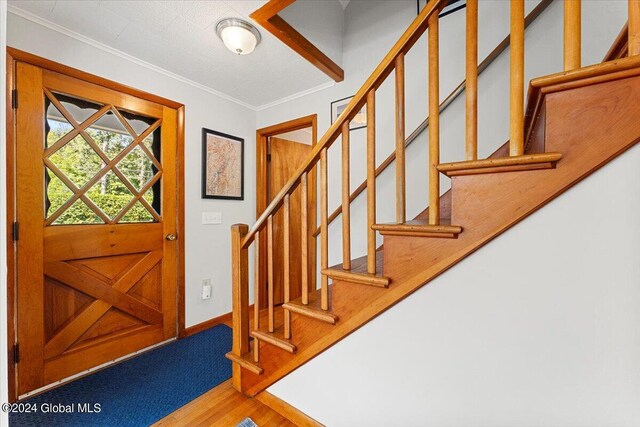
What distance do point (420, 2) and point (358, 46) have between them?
0.53 m

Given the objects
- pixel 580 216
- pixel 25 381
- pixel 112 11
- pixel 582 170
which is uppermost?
pixel 112 11

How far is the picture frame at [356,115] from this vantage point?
7.26ft

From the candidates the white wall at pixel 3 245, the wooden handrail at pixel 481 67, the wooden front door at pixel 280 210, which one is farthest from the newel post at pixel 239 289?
the wooden front door at pixel 280 210

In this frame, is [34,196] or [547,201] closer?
[547,201]

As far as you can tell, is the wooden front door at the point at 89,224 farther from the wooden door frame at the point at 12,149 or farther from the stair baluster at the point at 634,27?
the stair baluster at the point at 634,27

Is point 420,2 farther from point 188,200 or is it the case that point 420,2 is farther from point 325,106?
point 188,200

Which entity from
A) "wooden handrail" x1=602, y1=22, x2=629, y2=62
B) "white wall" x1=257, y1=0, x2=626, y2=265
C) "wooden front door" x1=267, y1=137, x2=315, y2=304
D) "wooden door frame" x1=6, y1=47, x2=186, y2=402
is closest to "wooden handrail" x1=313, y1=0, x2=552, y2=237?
"white wall" x1=257, y1=0, x2=626, y2=265

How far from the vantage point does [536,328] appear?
2.68 feet

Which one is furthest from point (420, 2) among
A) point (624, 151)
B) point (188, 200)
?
point (188, 200)

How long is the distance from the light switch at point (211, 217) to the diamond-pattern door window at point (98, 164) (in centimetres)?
39

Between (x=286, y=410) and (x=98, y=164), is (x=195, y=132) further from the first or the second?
(x=286, y=410)

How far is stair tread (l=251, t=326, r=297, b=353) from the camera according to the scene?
4.32ft

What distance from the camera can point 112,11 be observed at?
1.54 meters

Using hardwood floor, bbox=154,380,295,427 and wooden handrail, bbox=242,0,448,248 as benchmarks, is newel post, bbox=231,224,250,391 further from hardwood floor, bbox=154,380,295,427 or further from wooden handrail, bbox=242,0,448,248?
wooden handrail, bbox=242,0,448,248
